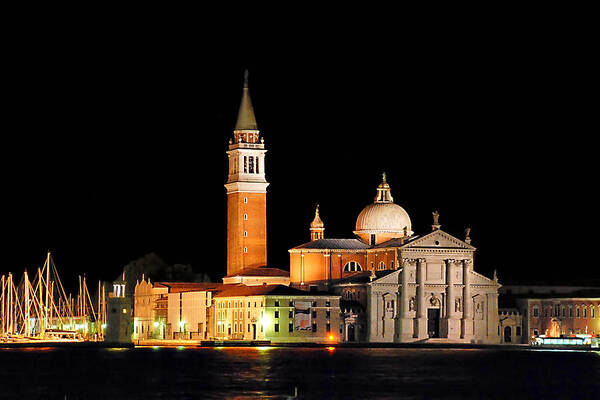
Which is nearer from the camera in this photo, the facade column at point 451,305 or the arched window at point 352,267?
the facade column at point 451,305

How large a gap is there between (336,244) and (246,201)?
325 inches

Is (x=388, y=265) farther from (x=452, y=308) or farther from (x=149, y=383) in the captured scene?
(x=149, y=383)

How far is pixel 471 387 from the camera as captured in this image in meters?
96.1

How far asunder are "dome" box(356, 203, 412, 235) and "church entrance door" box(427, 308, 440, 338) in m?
7.82

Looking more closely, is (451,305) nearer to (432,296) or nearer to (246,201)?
(432,296)

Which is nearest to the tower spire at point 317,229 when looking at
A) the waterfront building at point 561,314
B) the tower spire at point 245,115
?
the tower spire at point 245,115

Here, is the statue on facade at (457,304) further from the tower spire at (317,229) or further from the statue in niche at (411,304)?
the tower spire at (317,229)

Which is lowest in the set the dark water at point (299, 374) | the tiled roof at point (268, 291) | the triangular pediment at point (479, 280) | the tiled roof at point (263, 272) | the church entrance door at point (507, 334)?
the dark water at point (299, 374)

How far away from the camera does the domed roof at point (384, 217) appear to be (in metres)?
159

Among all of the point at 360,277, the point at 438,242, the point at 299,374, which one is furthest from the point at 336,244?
the point at 299,374

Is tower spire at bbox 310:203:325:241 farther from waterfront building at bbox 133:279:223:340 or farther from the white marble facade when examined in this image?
the white marble facade

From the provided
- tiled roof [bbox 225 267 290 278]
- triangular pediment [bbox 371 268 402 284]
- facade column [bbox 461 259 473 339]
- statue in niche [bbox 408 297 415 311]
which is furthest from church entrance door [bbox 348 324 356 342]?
tiled roof [bbox 225 267 290 278]

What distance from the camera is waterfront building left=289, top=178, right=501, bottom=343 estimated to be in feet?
497

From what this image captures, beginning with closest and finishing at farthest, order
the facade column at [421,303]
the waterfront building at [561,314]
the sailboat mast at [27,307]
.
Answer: the sailboat mast at [27,307] < the facade column at [421,303] < the waterfront building at [561,314]
